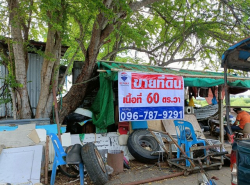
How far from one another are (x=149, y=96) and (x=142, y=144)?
1.60 metres

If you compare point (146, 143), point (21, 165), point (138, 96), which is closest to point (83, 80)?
point (138, 96)

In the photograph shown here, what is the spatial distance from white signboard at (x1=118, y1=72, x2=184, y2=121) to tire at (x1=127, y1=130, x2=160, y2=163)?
0.73m

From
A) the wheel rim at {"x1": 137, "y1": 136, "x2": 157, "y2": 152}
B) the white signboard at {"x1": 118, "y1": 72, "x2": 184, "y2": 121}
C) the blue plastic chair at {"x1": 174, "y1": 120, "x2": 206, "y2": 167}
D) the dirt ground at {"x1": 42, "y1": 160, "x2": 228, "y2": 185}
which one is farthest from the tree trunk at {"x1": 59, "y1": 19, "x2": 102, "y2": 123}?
the blue plastic chair at {"x1": 174, "y1": 120, "x2": 206, "y2": 167}

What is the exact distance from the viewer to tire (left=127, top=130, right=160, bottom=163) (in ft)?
19.3

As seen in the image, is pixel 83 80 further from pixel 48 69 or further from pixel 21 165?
pixel 21 165

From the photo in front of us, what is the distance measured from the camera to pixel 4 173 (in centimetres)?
399

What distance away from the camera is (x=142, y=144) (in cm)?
644

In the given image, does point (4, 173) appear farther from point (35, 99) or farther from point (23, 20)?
point (23, 20)

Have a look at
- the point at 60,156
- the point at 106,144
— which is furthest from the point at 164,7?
the point at 60,156

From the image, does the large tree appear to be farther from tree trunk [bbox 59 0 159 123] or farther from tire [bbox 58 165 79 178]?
tire [bbox 58 165 79 178]

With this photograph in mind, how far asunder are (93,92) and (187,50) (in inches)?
261

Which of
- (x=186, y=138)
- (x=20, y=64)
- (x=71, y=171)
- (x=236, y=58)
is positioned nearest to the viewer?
(x=236, y=58)

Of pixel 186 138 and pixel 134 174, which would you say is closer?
pixel 134 174

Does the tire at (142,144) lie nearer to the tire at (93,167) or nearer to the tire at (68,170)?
the tire at (68,170)
